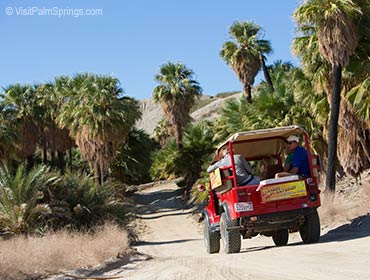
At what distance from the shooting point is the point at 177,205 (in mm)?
37812

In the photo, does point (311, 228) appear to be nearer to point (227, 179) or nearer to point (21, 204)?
point (227, 179)

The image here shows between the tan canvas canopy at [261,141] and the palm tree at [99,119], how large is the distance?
21082 mm

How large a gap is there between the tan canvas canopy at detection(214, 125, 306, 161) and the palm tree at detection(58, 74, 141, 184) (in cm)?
2108

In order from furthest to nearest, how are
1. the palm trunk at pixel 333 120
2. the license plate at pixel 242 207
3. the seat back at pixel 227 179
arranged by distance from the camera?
the palm trunk at pixel 333 120 < the seat back at pixel 227 179 < the license plate at pixel 242 207

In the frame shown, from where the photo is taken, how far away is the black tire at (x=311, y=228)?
35.5 ft

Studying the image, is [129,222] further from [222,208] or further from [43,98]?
[43,98]

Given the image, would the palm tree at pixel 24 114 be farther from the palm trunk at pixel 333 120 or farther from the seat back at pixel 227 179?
the seat back at pixel 227 179

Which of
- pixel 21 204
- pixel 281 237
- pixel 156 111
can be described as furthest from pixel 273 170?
pixel 156 111

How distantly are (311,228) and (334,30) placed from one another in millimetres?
9501

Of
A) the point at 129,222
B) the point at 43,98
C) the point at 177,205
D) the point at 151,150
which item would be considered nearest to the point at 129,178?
the point at 151,150

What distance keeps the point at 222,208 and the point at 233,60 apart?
24631 millimetres

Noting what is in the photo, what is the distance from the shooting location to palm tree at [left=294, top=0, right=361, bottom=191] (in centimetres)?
1805

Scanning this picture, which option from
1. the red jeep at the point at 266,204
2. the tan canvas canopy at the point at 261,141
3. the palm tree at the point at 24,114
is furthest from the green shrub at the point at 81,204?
the palm tree at the point at 24,114

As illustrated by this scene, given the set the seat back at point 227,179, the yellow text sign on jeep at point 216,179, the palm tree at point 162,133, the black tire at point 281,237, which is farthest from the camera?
the palm tree at point 162,133
